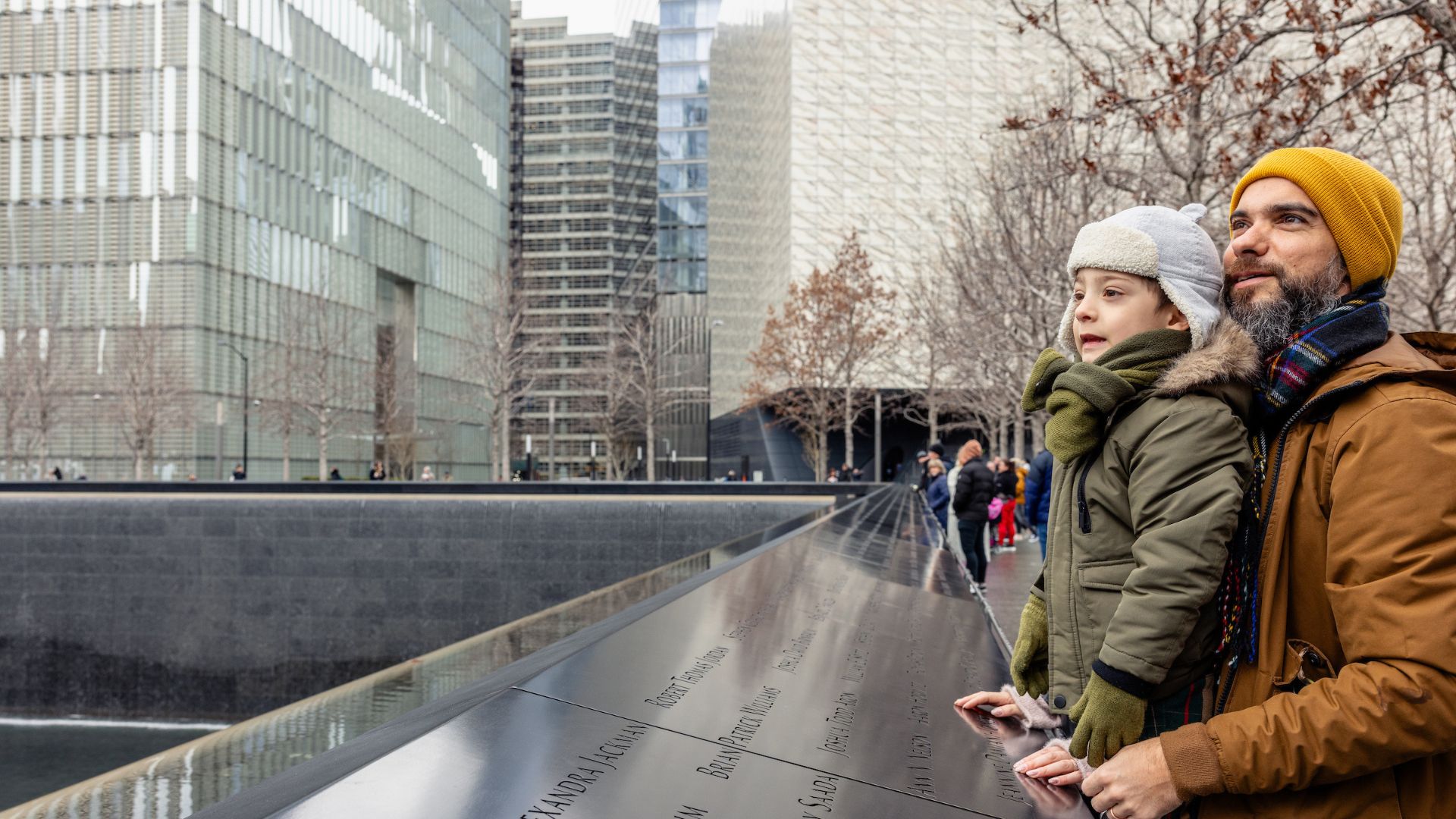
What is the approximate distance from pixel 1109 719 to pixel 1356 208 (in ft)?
3.13

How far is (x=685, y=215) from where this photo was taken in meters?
71.8

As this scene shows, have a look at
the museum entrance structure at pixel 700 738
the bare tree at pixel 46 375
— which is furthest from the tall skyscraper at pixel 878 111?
the museum entrance structure at pixel 700 738

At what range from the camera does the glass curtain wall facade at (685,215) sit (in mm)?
69188

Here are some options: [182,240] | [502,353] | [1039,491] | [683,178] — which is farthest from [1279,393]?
[683,178]

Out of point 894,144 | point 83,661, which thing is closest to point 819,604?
point 83,661

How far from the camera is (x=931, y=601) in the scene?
191 inches

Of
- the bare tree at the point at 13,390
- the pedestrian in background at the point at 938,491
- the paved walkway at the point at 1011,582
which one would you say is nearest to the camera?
the paved walkway at the point at 1011,582

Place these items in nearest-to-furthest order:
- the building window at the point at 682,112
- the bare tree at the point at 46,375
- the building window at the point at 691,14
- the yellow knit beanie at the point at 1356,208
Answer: the yellow knit beanie at the point at 1356,208 → the bare tree at the point at 46,375 → the building window at the point at 682,112 → the building window at the point at 691,14

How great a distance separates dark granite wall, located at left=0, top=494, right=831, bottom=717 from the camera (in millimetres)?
17094

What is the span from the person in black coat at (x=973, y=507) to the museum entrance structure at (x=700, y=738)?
8291mm

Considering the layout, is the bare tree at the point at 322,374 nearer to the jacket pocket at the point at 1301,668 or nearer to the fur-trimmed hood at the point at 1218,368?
the fur-trimmed hood at the point at 1218,368

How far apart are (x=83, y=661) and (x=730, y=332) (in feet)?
150

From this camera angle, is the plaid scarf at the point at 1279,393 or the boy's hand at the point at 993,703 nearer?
the plaid scarf at the point at 1279,393

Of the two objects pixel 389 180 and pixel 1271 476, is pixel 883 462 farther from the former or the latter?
pixel 1271 476
